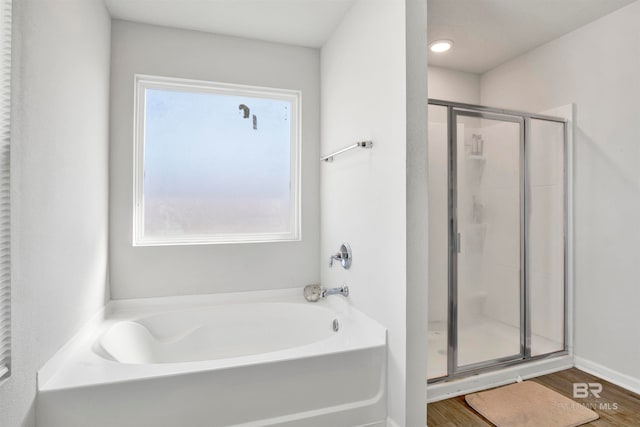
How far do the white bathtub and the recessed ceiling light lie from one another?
82.8 inches

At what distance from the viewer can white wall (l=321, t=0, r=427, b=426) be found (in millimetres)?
1641

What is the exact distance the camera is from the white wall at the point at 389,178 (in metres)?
1.64

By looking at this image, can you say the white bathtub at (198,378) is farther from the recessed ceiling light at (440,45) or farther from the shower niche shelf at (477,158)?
the recessed ceiling light at (440,45)

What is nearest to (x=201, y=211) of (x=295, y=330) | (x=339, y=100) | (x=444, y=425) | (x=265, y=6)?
(x=295, y=330)

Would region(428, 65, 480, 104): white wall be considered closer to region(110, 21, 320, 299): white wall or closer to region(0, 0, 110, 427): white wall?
region(110, 21, 320, 299): white wall

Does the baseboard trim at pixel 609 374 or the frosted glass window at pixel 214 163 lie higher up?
the frosted glass window at pixel 214 163

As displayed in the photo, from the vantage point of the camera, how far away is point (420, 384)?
166 centimetres

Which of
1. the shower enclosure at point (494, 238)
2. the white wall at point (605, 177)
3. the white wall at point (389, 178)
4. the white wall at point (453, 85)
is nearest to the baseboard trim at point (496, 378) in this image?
the shower enclosure at point (494, 238)

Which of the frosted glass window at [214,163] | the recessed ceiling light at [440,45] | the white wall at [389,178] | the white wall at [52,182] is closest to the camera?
the white wall at [52,182]

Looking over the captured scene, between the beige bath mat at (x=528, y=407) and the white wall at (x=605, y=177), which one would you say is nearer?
the beige bath mat at (x=528, y=407)

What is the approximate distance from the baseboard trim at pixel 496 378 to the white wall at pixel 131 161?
3.81 ft

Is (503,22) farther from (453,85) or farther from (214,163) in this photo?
(214,163)

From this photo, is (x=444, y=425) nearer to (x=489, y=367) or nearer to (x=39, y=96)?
(x=489, y=367)

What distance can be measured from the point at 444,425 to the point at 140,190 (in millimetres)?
2392
